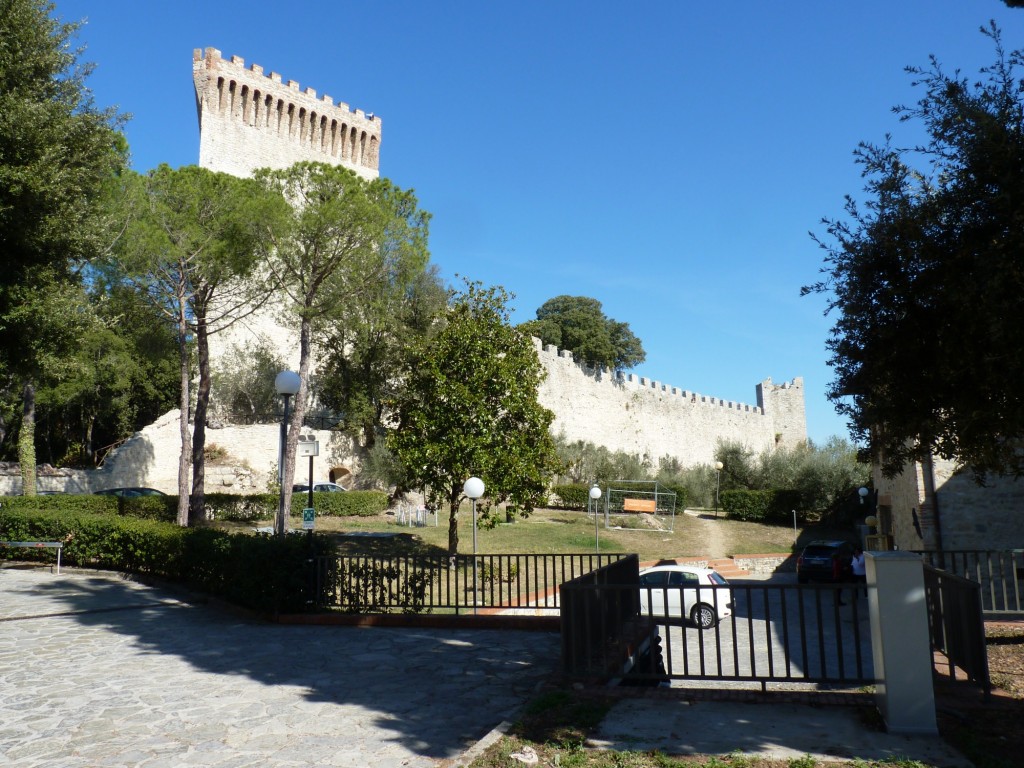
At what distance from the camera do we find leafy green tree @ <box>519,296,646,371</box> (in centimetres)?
5156

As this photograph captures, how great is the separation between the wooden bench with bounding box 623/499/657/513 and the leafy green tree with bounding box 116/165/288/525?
15.5 m

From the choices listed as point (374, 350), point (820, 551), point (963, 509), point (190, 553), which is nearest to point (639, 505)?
point (820, 551)

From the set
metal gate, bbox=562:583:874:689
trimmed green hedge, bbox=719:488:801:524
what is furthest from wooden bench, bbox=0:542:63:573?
trimmed green hedge, bbox=719:488:801:524

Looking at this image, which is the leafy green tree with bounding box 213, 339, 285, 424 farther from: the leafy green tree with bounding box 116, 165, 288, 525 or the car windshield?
the car windshield

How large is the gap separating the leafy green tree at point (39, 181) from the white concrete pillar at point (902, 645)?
10.8 meters

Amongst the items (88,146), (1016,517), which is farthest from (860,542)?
(88,146)

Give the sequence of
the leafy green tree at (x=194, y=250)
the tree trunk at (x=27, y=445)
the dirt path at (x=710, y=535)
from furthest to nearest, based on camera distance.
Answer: the dirt path at (x=710, y=535)
the tree trunk at (x=27, y=445)
the leafy green tree at (x=194, y=250)

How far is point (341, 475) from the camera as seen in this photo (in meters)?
32.2

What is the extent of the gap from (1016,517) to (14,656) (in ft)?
50.1

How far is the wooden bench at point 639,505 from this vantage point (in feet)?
93.9

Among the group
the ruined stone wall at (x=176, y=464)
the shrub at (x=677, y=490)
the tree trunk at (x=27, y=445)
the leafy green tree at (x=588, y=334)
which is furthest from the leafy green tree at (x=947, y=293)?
the leafy green tree at (x=588, y=334)

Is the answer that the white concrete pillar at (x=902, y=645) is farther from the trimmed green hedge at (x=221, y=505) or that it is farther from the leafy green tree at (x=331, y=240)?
the trimmed green hedge at (x=221, y=505)

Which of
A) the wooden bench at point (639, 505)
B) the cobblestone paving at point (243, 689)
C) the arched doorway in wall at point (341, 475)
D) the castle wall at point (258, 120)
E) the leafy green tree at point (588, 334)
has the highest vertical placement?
the castle wall at point (258, 120)

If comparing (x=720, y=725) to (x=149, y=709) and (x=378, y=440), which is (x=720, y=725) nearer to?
(x=149, y=709)
